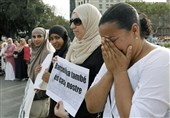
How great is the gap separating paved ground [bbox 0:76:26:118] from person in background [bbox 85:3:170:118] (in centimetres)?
519

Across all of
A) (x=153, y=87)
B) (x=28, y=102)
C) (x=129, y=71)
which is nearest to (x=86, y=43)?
(x=129, y=71)

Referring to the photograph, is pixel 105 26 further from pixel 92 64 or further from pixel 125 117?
pixel 92 64

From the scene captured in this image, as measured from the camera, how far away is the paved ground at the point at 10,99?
6.55 metres

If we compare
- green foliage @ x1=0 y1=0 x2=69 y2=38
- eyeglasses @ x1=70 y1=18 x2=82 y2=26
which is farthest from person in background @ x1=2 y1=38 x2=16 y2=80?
green foliage @ x1=0 y1=0 x2=69 y2=38

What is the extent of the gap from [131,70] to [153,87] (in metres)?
0.16

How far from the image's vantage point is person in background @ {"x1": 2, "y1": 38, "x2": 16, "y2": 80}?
12.4m

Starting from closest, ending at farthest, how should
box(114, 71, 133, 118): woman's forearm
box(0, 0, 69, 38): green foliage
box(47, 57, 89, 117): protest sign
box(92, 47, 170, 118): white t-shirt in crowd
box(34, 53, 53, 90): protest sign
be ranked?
1. box(92, 47, 170, 118): white t-shirt in crowd
2. box(114, 71, 133, 118): woman's forearm
3. box(47, 57, 89, 117): protest sign
4. box(34, 53, 53, 90): protest sign
5. box(0, 0, 69, 38): green foliage

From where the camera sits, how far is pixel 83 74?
218cm

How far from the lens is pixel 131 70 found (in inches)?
54.9

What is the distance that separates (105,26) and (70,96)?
3.08 ft

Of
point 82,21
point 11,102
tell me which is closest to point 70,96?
point 82,21

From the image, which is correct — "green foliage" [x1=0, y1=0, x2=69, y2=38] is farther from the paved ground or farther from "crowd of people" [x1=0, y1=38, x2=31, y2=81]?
the paved ground

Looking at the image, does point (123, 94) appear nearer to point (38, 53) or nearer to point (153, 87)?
point (153, 87)

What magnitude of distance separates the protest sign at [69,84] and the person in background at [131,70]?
24.7 inches
